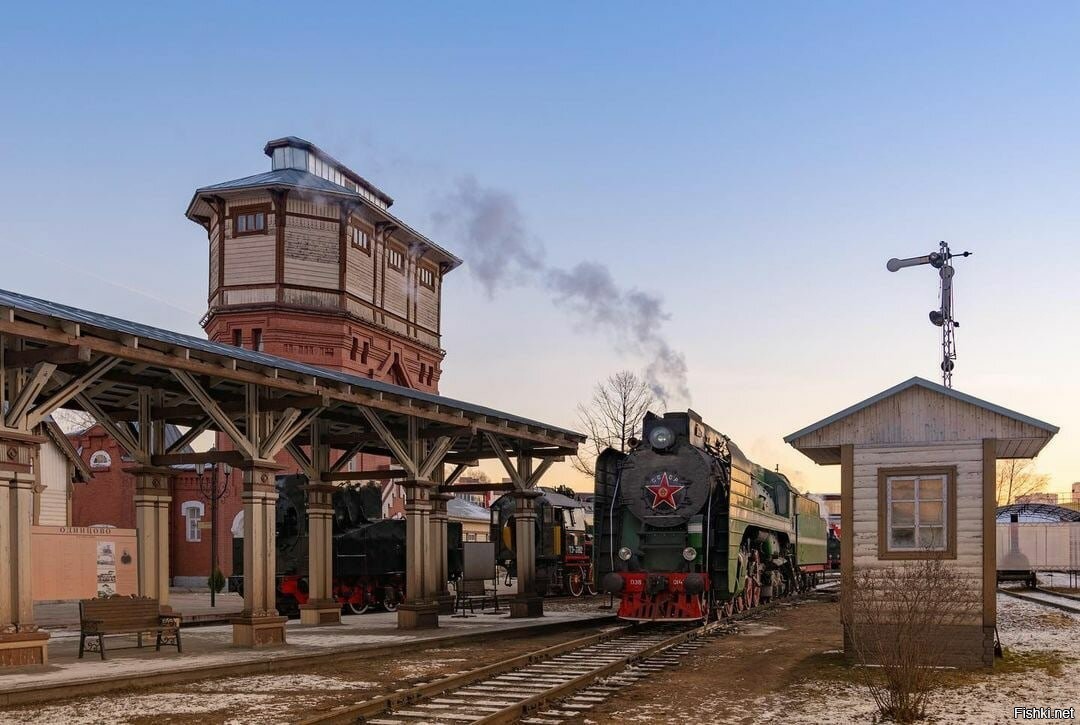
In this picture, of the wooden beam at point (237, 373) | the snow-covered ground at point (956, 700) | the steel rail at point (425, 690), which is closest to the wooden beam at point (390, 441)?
the wooden beam at point (237, 373)

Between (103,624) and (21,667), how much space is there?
1.53 metres

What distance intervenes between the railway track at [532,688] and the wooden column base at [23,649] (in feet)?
15.6

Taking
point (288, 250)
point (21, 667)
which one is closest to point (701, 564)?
point (21, 667)

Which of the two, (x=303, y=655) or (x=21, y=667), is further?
(x=303, y=655)

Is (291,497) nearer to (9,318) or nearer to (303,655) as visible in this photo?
(303,655)

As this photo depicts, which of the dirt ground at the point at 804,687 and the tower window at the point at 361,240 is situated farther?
the tower window at the point at 361,240

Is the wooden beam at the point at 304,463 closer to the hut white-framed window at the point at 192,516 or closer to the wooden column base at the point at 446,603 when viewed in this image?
the wooden column base at the point at 446,603

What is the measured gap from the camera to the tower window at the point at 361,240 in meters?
40.5

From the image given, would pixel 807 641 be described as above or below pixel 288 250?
below

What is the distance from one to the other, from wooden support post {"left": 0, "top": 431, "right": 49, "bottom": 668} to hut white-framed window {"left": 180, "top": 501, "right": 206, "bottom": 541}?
29.0m

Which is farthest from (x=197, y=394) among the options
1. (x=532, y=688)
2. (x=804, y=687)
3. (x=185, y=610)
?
(x=185, y=610)

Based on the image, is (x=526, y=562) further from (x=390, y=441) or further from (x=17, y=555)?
(x=17, y=555)

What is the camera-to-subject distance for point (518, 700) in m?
10.4

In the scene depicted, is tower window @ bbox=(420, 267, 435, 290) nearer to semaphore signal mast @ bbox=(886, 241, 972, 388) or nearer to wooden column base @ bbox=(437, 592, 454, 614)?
wooden column base @ bbox=(437, 592, 454, 614)
